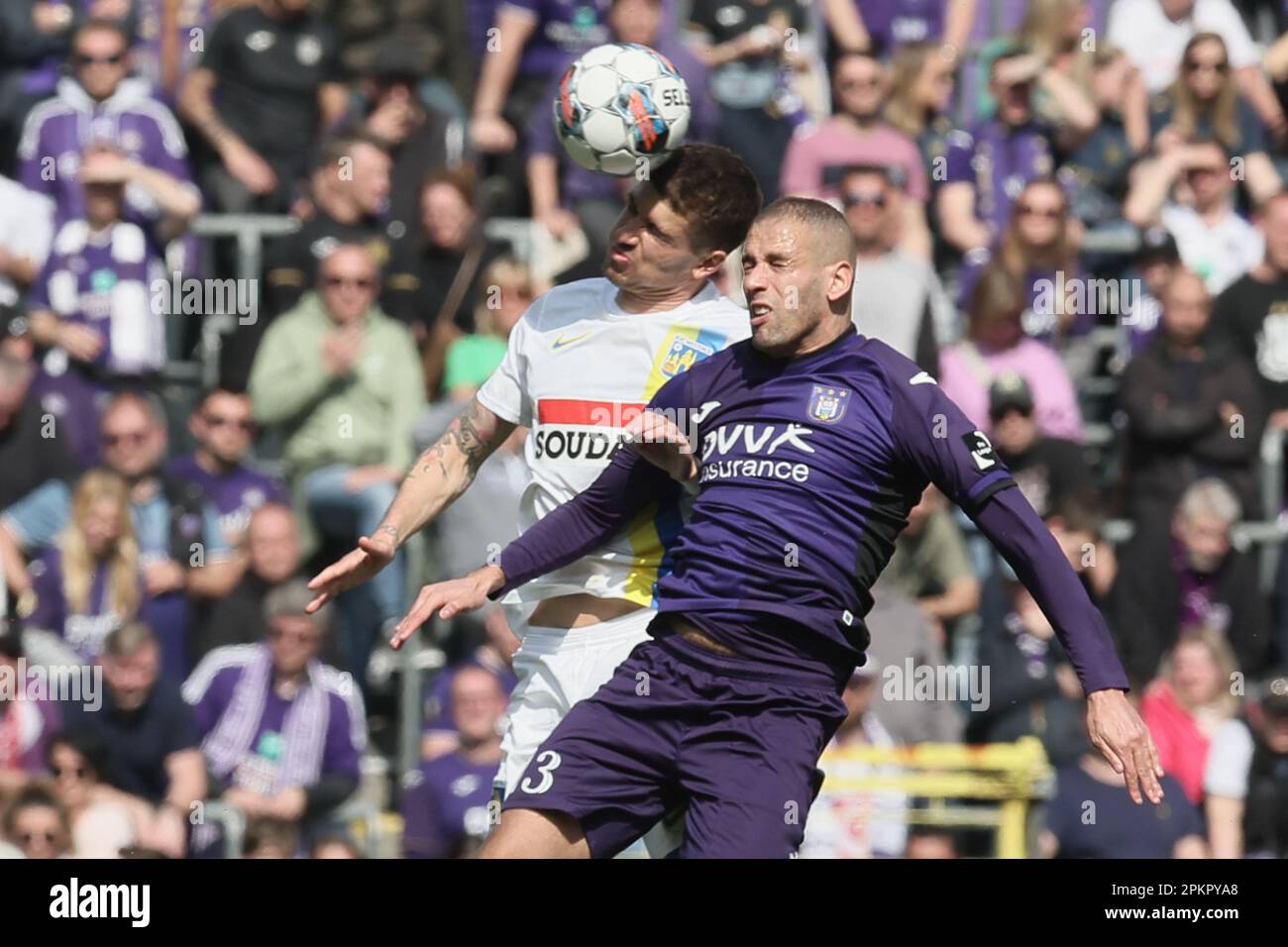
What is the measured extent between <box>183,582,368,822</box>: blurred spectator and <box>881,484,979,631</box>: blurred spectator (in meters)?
2.46

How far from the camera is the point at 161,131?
1188 cm

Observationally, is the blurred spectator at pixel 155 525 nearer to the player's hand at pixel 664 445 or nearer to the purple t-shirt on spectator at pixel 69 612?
the purple t-shirt on spectator at pixel 69 612

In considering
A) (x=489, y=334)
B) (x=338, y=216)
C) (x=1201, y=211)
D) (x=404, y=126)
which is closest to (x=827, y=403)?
(x=489, y=334)

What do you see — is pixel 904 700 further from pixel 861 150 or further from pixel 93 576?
pixel 93 576

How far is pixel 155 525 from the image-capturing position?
10875 mm

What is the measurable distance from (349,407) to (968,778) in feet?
10.5

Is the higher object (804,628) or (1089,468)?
(1089,468)

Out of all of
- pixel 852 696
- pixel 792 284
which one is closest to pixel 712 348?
pixel 792 284

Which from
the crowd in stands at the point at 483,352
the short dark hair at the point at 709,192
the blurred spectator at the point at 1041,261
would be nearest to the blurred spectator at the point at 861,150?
the crowd in stands at the point at 483,352

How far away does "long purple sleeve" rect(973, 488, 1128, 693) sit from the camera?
6398mm
